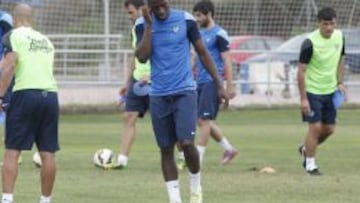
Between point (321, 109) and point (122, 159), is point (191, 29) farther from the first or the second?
point (122, 159)

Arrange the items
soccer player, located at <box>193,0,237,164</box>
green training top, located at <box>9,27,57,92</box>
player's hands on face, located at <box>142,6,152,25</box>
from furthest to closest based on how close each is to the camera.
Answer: soccer player, located at <box>193,0,237,164</box>
player's hands on face, located at <box>142,6,152,25</box>
green training top, located at <box>9,27,57,92</box>

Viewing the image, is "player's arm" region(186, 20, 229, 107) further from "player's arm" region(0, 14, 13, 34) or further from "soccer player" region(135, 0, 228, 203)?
"player's arm" region(0, 14, 13, 34)

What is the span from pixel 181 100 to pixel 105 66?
64.5ft

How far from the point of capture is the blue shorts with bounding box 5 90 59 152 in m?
10.7

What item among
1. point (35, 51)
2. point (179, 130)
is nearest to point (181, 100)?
point (179, 130)

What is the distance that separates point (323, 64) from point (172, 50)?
393 cm

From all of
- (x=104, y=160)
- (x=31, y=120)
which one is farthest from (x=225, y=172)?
(x=31, y=120)

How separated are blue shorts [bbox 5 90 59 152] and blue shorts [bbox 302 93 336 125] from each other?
468 cm

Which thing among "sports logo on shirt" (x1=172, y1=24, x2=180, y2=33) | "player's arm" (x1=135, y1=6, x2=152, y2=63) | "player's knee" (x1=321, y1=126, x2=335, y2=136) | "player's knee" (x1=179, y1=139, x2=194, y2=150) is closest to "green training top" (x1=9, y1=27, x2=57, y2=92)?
"player's arm" (x1=135, y1=6, x2=152, y2=63)

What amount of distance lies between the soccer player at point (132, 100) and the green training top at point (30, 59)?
4282mm

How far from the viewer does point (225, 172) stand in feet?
48.5

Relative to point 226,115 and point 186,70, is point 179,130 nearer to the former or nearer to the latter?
point 186,70

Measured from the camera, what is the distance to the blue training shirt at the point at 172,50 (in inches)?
440

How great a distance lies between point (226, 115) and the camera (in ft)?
94.1
